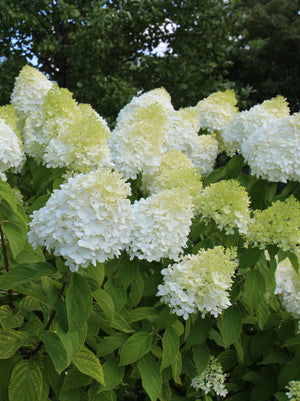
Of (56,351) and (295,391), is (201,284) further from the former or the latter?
(295,391)

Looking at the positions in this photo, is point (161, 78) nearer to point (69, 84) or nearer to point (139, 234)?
point (69, 84)

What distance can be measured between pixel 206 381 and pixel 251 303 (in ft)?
2.22

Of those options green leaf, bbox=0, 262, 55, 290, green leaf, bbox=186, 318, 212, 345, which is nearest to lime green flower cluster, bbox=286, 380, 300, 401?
green leaf, bbox=186, 318, 212, 345

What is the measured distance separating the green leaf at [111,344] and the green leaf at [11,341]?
32 centimetres

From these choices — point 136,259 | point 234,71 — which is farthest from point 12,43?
point 234,71

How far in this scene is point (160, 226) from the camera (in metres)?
1.61

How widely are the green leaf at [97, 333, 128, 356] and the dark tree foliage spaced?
13265mm

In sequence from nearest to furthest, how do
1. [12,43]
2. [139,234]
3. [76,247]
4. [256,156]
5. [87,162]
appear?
[76,247] < [139,234] < [87,162] < [256,156] < [12,43]

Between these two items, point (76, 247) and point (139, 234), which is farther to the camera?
point (139, 234)

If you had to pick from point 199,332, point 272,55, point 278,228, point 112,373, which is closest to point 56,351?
point 112,373

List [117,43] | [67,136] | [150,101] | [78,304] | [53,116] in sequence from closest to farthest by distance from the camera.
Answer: [78,304] < [67,136] < [53,116] < [150,101] < [117,43]

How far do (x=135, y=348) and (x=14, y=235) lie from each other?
2.17ft

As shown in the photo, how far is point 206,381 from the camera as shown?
7.09ft

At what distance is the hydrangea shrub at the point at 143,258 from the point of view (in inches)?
53.5
